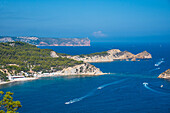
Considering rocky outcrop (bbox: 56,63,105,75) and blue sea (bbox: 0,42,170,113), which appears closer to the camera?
blue sea (bbox: 0,42,170,113)

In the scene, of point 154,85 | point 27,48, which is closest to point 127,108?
point 154,85

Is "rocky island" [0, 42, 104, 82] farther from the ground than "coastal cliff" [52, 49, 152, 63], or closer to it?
closer to it

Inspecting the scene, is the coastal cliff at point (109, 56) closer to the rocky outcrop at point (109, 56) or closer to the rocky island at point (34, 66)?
the rocky outcrop at point (109, 56)

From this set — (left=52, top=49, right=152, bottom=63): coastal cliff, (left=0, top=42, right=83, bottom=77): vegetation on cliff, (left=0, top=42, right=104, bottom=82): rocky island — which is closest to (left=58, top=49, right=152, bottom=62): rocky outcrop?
(left=52, top=49, right=152, bottom=63): coastal cliff

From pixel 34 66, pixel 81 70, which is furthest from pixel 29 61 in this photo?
pixel 81 70

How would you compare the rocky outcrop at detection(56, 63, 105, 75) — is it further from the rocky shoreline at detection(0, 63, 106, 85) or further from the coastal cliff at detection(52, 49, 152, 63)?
the coastal cliff at detection(52, 49, 152, 63)

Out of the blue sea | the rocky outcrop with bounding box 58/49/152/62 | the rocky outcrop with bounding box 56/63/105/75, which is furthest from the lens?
the rocky outcrop with bounding box 58/49/152/62

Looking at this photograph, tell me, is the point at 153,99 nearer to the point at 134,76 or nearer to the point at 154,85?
the point at 154,85
